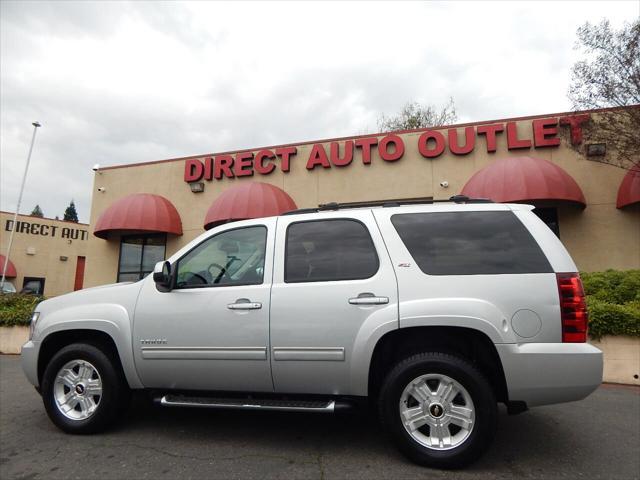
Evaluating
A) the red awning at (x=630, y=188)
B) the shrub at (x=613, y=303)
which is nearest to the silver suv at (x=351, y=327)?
the shrub at (x=613, y=303)

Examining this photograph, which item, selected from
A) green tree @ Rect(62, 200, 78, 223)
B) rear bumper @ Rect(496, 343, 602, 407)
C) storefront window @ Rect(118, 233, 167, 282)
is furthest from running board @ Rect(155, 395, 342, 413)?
green tree @ Rect(62, 200, 78, 223)

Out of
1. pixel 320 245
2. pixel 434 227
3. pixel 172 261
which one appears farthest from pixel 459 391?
pixel 172 261

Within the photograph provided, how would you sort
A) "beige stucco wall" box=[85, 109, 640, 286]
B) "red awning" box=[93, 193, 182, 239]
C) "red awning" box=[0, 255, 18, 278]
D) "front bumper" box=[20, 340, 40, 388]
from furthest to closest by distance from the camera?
"red awning" box=[0, 255, 18, 278] < "red awning" box=[93, 193, 182, 239] < "beige stucco wall" box=[85, 109, 640, 286] < "front bumper" box=[20, 340, 40, 388]

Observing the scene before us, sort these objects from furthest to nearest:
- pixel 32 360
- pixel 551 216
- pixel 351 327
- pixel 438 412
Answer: pixel 551 216 < pixel 32 360 < pixel 351 327 < pixel 438 412

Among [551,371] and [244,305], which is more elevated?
[244,305]

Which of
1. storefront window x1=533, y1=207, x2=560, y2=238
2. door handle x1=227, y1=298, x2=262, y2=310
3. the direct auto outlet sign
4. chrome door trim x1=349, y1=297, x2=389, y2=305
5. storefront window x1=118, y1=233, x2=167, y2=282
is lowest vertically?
door handle x1=227, y1=298, x2=262, y2=310

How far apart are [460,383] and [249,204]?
9652mm

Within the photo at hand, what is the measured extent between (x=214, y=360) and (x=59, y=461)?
137 centimetres

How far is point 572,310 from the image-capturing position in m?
2.96

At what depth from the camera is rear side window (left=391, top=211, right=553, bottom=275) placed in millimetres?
3146

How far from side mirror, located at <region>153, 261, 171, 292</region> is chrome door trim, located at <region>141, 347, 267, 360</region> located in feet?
1.73

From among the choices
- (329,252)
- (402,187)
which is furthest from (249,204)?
(329,252)

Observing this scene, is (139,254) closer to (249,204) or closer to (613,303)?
(249,204)

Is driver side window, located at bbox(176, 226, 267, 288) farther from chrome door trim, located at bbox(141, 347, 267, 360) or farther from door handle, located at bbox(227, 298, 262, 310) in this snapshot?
chrome door trim, located at bbox(141, 347, 267, 360)
